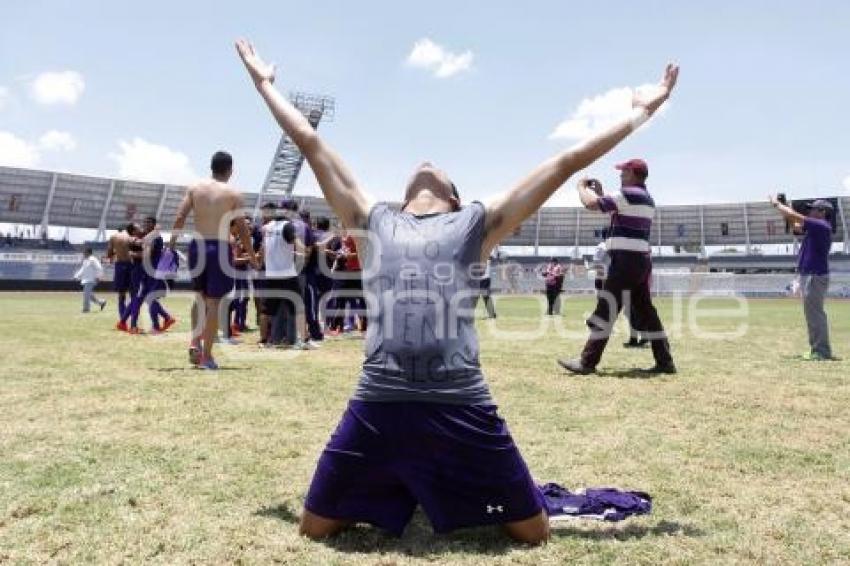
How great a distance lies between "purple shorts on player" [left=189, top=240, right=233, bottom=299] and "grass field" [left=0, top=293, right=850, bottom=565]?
905 mm

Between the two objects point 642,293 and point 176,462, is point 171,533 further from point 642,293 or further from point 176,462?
point 642,293

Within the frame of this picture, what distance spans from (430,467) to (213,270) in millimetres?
5526

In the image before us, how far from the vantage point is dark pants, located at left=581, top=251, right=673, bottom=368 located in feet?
25.5

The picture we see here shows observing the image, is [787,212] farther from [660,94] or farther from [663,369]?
[660,94]

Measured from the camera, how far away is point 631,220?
310 inches

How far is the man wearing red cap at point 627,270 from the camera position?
7777mm

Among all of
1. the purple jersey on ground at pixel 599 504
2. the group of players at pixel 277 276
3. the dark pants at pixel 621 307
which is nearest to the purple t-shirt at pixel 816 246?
the dark pants at pixel 621 307

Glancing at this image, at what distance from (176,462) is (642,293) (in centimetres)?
579

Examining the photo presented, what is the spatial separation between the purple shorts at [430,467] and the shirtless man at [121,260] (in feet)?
39.5

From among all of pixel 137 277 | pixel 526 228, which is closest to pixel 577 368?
pixel 137 277

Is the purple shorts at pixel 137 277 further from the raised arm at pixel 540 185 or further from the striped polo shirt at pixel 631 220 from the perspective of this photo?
the raised arm at pixel 540 185

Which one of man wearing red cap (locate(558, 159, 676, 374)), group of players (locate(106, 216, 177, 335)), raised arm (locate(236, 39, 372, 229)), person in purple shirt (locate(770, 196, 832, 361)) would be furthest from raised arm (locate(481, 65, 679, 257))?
group of players (locate(106, 216, 177, 335))

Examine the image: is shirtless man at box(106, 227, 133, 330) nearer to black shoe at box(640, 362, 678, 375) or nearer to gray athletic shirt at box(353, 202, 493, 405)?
black shoe at box(640, 362, 678, 375)

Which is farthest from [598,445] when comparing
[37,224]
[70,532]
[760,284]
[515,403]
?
[37,224]
